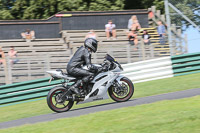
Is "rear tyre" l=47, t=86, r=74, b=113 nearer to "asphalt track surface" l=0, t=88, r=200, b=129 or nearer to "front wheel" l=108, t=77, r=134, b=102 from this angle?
"asphalt track surface" l=0, t=88, r=200, b=129

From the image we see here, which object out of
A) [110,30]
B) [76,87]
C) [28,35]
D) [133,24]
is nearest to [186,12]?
[133,24]

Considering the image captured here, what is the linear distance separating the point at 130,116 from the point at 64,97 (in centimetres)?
261

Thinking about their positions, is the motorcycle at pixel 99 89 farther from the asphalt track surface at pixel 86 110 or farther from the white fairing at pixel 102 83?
the asphalt track surface at pixel 86 110

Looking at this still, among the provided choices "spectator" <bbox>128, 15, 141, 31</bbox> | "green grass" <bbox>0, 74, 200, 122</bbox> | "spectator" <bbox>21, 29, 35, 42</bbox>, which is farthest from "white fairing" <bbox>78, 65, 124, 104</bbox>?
"spectator" <bbox>21, 29, 35, 42</bbox>

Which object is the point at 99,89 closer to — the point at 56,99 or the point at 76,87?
the point at 76,87

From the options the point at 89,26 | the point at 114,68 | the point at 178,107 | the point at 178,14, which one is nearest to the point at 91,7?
the point at 89,26

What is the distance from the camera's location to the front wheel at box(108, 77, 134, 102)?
944 centimetres

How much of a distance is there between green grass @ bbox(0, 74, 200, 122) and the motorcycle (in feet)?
2.96

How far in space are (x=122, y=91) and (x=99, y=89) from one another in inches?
23.7

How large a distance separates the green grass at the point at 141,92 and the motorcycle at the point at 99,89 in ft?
2.96

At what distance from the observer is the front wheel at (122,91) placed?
944 centimetres

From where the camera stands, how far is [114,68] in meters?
9.49

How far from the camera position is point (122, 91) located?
372 inches

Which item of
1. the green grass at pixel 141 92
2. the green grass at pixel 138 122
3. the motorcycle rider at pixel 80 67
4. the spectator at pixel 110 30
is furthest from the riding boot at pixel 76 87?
the spectator at pixel 110 30
